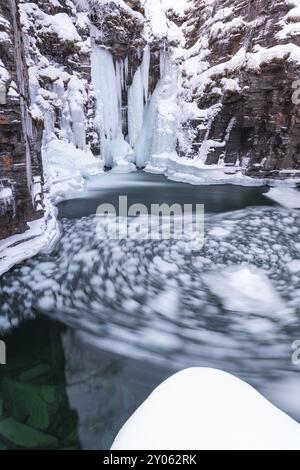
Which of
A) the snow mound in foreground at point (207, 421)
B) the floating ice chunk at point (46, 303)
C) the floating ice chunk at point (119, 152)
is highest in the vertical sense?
the floating ice chunk at point (119, 152)

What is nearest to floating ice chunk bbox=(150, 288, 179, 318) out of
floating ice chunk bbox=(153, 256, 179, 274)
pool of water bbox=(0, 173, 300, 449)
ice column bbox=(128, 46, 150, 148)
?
pool of water bbox=(0, 173, 300, 449)

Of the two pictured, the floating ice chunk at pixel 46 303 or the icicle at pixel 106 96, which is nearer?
the floating ice chunk at pixel 46 303

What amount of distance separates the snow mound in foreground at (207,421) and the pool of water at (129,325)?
1.46 metres

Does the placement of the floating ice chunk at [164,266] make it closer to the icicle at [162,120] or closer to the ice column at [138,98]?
the icicle at [162,120]

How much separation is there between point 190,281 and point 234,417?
14.5ft

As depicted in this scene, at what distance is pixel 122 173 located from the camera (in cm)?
2147

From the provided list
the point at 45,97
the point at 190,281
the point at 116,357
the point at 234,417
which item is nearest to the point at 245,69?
the point at 45,97

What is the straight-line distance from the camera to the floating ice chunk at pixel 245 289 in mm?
5742

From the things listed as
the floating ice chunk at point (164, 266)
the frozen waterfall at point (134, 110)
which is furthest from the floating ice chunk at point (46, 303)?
the frozen waterfall at point (134, 110)

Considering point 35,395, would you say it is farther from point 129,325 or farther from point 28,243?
point 28,243

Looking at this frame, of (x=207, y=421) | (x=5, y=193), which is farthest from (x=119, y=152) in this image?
(x=207, y=421)

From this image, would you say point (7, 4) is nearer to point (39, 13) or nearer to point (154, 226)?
point (154, 226)

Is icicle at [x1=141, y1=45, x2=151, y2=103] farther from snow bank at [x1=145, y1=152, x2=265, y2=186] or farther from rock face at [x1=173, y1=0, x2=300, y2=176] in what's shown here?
snow bank at [x1=145, y1=152, x2=265, y2=186]
